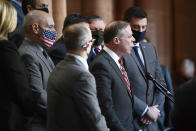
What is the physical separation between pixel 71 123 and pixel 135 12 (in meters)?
2.15

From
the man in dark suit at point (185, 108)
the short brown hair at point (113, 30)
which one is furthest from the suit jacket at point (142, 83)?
the man in dark suit at point (185, 108)

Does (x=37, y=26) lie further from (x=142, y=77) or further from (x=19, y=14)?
(x=142, y=77)

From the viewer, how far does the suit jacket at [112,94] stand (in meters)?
3.99

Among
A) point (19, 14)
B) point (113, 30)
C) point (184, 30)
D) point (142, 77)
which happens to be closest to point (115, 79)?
point (113, 30)

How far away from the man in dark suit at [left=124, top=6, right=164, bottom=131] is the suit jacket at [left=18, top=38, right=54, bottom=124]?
1002mm

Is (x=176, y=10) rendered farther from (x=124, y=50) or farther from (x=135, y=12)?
(x=124, y=50)

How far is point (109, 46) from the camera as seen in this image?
14.3ft

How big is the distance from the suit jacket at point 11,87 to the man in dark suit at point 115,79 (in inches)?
37.8

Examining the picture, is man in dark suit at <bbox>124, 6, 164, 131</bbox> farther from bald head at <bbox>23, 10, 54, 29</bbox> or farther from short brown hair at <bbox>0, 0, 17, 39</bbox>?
short brown hair at <bbox>0, 0, 17, 39</bbox>

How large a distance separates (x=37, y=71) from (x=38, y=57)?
0.45 feet

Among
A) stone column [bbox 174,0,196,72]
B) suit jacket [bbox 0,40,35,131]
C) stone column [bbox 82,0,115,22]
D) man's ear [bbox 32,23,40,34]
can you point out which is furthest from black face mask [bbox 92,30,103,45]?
stone column [bbox 174,0,196,72]

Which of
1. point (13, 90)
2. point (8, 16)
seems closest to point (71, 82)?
point (13, 90)

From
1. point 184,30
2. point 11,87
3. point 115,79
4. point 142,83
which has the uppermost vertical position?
point 11,87

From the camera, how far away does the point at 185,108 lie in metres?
2.25
